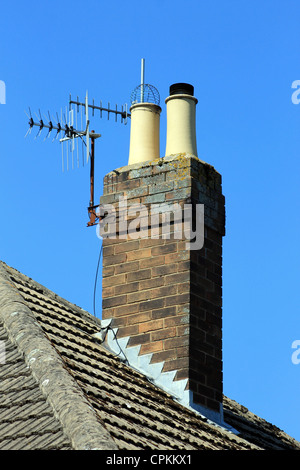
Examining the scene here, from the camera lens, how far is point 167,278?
12820 mm

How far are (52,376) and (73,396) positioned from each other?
436mm

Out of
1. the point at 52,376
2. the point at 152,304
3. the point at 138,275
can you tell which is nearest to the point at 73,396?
the point at 52,376

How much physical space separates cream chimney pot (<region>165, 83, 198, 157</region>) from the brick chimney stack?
0.29 m

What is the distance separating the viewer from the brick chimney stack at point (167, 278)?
12.5 meters

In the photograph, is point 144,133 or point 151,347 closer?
point 151,347

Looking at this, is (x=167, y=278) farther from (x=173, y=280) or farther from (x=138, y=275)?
(x=138, y=275)

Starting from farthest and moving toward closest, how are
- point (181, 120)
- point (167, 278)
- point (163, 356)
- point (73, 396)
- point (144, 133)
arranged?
point (144, 133)
point (181, 120)
point (167, 278)
point (163, 356)
point (73, 396)

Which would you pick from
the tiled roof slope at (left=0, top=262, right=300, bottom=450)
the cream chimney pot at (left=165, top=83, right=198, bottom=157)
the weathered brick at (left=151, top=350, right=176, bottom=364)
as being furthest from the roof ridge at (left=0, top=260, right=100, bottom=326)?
the cream chimney pot at (left=165, top=83, right=198, bottom=157)

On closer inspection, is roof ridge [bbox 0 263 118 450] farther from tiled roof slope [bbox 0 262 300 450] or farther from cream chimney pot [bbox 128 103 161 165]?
cream chimney pot [bbox 128 103 161 165]

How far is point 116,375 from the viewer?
11.9m

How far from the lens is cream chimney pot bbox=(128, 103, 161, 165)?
13812mm

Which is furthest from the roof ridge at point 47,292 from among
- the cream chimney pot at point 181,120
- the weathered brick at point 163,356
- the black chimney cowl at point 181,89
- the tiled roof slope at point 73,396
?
the black chimney cowl at point 181,89
